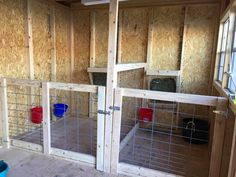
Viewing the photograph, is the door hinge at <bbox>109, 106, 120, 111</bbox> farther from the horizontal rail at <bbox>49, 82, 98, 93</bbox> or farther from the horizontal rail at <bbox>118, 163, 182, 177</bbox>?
the horizontal rail at <bbox>118, 163, 182, 177</bbox>

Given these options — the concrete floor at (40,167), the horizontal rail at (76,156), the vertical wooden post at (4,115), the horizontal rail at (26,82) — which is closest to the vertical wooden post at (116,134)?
the concrete floor at (40,167)

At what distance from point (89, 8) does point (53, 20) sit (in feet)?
2.78

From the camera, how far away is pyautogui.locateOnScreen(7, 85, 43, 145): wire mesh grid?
10.1 feet

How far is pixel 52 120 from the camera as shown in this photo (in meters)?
4.09

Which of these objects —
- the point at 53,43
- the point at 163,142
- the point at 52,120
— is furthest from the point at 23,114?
the point at 163,142

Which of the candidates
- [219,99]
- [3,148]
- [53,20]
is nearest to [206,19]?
[219,99]

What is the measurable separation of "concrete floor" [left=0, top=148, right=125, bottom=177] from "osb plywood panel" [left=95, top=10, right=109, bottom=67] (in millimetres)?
2385

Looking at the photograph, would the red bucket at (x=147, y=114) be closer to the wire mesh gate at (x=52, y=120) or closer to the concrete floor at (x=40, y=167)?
the wire mesh gate at (x=52, y=120)

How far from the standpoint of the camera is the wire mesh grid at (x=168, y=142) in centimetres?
257

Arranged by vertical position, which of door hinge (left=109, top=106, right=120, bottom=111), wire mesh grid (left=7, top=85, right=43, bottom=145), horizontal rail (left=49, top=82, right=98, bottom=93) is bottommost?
wire mesh grid (left=7, top=85, right=43, bottom=145)

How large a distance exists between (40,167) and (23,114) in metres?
1.32

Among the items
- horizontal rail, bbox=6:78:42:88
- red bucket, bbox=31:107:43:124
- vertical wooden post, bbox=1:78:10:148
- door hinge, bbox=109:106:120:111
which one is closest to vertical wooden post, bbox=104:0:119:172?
door hinge, bbox=109:106:120:111

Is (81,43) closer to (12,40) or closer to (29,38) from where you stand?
(29,38)

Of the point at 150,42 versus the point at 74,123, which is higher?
the point at 150,42
